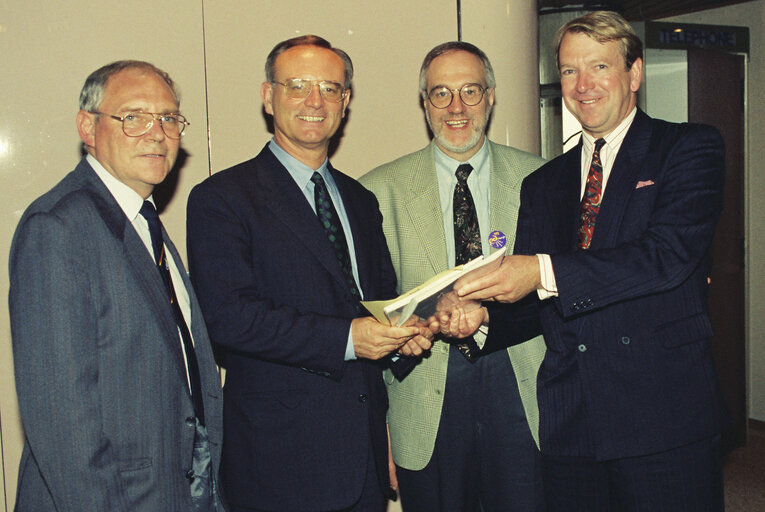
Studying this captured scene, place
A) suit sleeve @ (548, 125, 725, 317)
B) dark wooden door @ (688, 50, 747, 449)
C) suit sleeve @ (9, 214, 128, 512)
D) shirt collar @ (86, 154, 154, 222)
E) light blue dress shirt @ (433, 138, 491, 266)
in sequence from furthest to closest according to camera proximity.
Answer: dark wooden door @ (688, 50, 747, 449) < light blue dress shirt @ (433, 138, 491, 266) < suit sleeve @ (548, 125, 725, 317) < shirt collar @ (86, 154, 154, 222) < suit sleeve @ (9, 214, 128, 512)

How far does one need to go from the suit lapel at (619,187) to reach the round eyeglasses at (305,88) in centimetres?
105

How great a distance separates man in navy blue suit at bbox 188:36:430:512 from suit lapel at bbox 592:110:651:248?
2.34ft

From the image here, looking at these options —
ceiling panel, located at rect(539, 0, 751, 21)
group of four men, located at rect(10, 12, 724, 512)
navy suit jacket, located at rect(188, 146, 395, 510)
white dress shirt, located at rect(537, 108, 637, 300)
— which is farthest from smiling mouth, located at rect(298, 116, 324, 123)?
ceiling panel, located at rect(539, 0, 751, 21)

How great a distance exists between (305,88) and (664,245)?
4.48 ft

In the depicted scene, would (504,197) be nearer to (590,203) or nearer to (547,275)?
(590,203)

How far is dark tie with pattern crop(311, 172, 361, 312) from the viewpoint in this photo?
233cm

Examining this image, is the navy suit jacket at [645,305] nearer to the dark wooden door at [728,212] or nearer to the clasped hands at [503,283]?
the clasped hands at [503,283]

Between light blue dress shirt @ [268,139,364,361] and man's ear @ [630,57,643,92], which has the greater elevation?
man's ear @ [630,57,643,92]

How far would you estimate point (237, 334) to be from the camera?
2150 mm

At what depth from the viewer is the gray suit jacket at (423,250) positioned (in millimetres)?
2533

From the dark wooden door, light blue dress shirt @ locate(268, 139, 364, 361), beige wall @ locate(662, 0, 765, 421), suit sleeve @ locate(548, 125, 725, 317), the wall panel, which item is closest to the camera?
suit sleeve @ locate(548, 125, 725, 317)

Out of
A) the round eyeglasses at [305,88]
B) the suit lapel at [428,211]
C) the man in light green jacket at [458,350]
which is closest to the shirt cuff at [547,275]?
the man in light green jacket at [458,350]

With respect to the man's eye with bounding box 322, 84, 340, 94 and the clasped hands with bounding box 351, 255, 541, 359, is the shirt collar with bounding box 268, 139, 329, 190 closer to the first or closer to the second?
the man's eye with bounding box 322, 84, 340, 94

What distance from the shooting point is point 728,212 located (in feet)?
15.8
